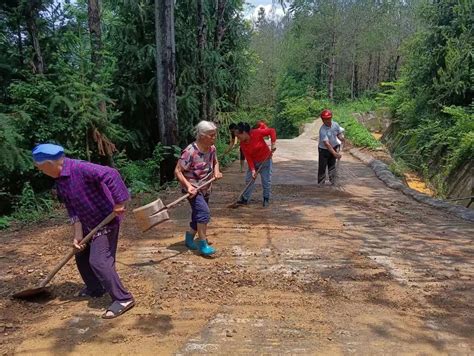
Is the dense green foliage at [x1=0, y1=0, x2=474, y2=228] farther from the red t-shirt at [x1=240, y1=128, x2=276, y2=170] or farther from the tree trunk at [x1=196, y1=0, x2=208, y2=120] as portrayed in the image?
the red t-shirt at [x1=240, y1=128, x2=276, y2=170]

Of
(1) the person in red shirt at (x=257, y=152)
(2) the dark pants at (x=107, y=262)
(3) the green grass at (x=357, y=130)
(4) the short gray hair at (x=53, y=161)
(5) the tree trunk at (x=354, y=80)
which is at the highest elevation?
(5) the tree trunk at (x=354, y=80)

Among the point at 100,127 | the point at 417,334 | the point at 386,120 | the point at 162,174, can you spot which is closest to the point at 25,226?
the point at 100,127

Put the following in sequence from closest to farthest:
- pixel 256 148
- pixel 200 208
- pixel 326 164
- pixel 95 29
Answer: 1. pixel 200 208
2. pixel 256 148
3. pixel 95 29
4. pixel 326 164

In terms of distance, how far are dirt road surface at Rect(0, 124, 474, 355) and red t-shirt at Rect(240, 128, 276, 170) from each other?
0.98 metres

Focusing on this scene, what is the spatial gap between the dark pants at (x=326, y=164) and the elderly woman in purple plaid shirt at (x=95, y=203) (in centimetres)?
681

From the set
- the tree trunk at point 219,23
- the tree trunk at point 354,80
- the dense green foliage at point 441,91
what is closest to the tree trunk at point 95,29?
the tree trunk at point 219,23

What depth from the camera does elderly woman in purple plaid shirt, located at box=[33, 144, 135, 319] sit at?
12.2 feet

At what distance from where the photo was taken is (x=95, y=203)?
3867 millimetres

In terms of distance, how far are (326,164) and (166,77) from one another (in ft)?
14.1

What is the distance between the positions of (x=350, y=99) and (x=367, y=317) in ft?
→ 126

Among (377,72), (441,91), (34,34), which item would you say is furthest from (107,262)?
(377,72)

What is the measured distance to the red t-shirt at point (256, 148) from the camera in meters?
7.66

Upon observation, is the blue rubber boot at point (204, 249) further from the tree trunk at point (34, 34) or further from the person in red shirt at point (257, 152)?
the tree trunk at point (34, 34)

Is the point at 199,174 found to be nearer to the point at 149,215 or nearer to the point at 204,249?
the point at 149,215
